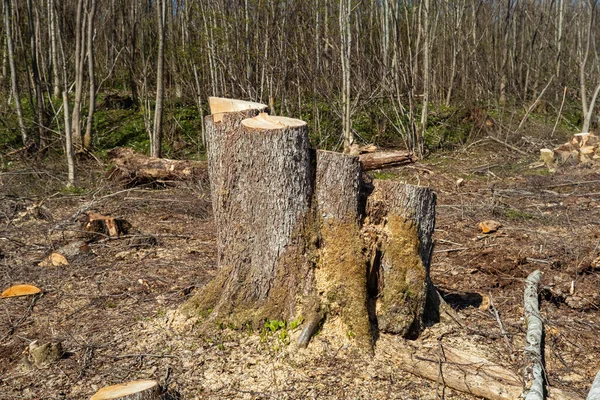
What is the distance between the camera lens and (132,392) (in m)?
2.48

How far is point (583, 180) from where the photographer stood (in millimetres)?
8289

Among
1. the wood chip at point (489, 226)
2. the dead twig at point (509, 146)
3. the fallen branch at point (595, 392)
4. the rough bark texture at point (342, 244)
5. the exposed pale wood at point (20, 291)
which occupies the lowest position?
the exposed pale wood at point (20, 291)

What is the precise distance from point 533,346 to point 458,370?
1.74 feet

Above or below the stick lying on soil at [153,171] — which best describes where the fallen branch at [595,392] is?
below

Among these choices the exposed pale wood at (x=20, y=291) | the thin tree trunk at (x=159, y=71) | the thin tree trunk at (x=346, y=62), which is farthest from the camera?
the thin tree trunk at (x=346, y=62)

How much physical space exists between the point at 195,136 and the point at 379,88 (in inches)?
195

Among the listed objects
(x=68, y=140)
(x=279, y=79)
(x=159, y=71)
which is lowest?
(x=68, y=140)

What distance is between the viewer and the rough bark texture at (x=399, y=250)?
10.2ft

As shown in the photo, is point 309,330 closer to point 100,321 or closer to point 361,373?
point 361,373

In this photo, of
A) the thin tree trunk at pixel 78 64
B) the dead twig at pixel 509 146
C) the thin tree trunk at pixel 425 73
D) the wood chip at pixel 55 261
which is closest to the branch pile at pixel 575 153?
the dead twig at pixel 509 146

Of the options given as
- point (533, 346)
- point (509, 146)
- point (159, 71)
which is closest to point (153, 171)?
point (159, 71)

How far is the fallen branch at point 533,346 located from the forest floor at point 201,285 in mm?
97

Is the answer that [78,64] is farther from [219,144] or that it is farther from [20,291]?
[219,144]

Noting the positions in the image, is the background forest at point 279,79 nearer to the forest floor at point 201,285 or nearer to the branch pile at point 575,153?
the branch pile at point 575,153
